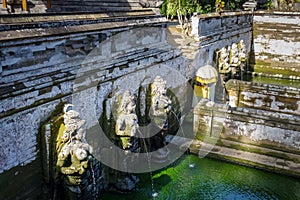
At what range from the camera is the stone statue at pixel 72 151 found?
4.73m

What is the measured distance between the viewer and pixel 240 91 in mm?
9727

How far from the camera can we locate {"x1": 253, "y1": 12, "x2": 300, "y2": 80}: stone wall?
48.1 ft

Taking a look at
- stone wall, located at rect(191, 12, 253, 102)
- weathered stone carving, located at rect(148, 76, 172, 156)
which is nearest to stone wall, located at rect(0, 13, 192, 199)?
weathered stone carving, located at rect(148, 76, 172, 156)

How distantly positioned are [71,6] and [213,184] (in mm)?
5584

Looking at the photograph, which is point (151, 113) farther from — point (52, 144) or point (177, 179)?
point (52, 144)

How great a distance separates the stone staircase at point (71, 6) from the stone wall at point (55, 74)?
2343mm

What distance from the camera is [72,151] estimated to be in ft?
15.6

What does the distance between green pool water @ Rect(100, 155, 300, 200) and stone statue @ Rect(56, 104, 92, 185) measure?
146 cm

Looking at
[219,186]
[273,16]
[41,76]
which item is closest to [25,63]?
[41,76]

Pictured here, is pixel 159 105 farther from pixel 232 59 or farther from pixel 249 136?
pixel 232 59

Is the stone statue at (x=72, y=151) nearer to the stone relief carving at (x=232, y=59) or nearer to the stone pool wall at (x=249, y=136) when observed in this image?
the stone pool wall at (x=249, y=136)

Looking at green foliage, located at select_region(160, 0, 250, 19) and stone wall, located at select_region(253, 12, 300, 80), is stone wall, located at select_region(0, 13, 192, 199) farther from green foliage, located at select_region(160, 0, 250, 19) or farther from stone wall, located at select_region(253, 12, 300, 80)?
green foliage, located at select_region(160, 0, 250, 19)

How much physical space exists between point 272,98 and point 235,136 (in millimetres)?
2432

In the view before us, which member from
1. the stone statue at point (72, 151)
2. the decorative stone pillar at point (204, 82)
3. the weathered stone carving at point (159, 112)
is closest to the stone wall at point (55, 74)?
the stone statue at point (72, 151)
